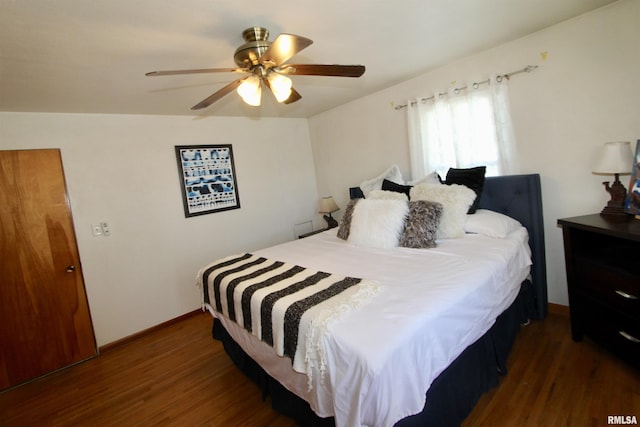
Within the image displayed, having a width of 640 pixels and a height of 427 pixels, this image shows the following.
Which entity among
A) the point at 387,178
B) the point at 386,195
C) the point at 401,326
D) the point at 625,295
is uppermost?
the point at 387,178

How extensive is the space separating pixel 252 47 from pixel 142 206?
2.26 metres

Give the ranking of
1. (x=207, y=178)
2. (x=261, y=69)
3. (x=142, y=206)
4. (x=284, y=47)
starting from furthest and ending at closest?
(x=207, y=178)
(x=142, y=206)
(x=261, y=69)
(x=284, y=47)

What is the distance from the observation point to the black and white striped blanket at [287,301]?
1.29 metres

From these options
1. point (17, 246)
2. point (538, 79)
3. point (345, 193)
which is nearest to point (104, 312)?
point (17, 246)

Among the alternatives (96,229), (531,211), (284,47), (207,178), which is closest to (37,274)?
(96,229)

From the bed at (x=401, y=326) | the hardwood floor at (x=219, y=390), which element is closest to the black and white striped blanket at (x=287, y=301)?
the bed at (x=401, y=326)

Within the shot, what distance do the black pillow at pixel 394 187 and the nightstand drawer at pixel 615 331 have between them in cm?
152

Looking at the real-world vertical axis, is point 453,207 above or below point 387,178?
below

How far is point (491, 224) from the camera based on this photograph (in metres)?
2.19

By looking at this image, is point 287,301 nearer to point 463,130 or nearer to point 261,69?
point 261,69

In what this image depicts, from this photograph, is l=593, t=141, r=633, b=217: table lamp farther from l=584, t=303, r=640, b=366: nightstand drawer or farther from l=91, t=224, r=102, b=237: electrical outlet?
l=91, t=224, r=102, b=237: electrical outlet

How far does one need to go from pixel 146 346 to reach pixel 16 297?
3.66 feet

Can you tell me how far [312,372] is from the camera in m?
1.25

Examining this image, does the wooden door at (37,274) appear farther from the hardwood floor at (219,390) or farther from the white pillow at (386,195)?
the white pillow at (386,195)
